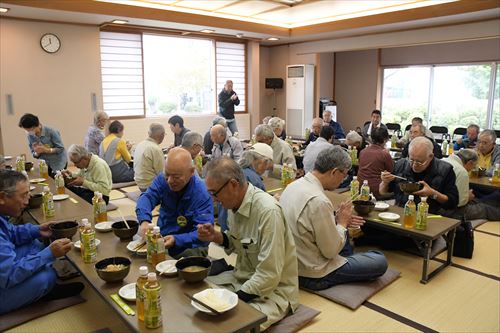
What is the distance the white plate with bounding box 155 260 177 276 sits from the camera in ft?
6.52

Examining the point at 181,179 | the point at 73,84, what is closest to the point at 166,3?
the point at 73,84

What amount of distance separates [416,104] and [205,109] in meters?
5.82

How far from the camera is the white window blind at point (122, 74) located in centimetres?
828

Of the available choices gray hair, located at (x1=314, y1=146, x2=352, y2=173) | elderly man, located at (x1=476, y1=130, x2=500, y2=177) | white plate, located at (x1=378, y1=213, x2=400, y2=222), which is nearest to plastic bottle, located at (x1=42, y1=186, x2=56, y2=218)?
gray hair, located at (x1=314, y1=146, x2=352, y2=173)

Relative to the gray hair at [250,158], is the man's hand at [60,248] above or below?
below

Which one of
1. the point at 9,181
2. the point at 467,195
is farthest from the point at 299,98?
the point at 9,181

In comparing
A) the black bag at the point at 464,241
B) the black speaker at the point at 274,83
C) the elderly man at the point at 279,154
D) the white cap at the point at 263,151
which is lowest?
the black bag at the point at 464,241

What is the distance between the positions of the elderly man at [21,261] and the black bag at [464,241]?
10.5ft

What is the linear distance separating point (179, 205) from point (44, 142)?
354 centimetres

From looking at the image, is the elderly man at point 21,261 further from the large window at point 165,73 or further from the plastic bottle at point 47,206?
the large window at point 165,73

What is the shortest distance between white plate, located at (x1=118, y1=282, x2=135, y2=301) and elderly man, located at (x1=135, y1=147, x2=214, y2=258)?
22.2 inches

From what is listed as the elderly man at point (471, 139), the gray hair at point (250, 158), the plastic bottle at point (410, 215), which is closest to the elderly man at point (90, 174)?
the gray hair at point (250, 158)

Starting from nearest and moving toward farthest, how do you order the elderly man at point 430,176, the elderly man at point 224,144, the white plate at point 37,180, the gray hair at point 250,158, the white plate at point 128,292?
the white plate at point 128,292 < the gray hair at point 250,158 < the elderly man at point 430,176 < the white plate at point 37,180 < the elderly man at point 224,144

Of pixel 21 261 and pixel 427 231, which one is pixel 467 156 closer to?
pixel 427 231
